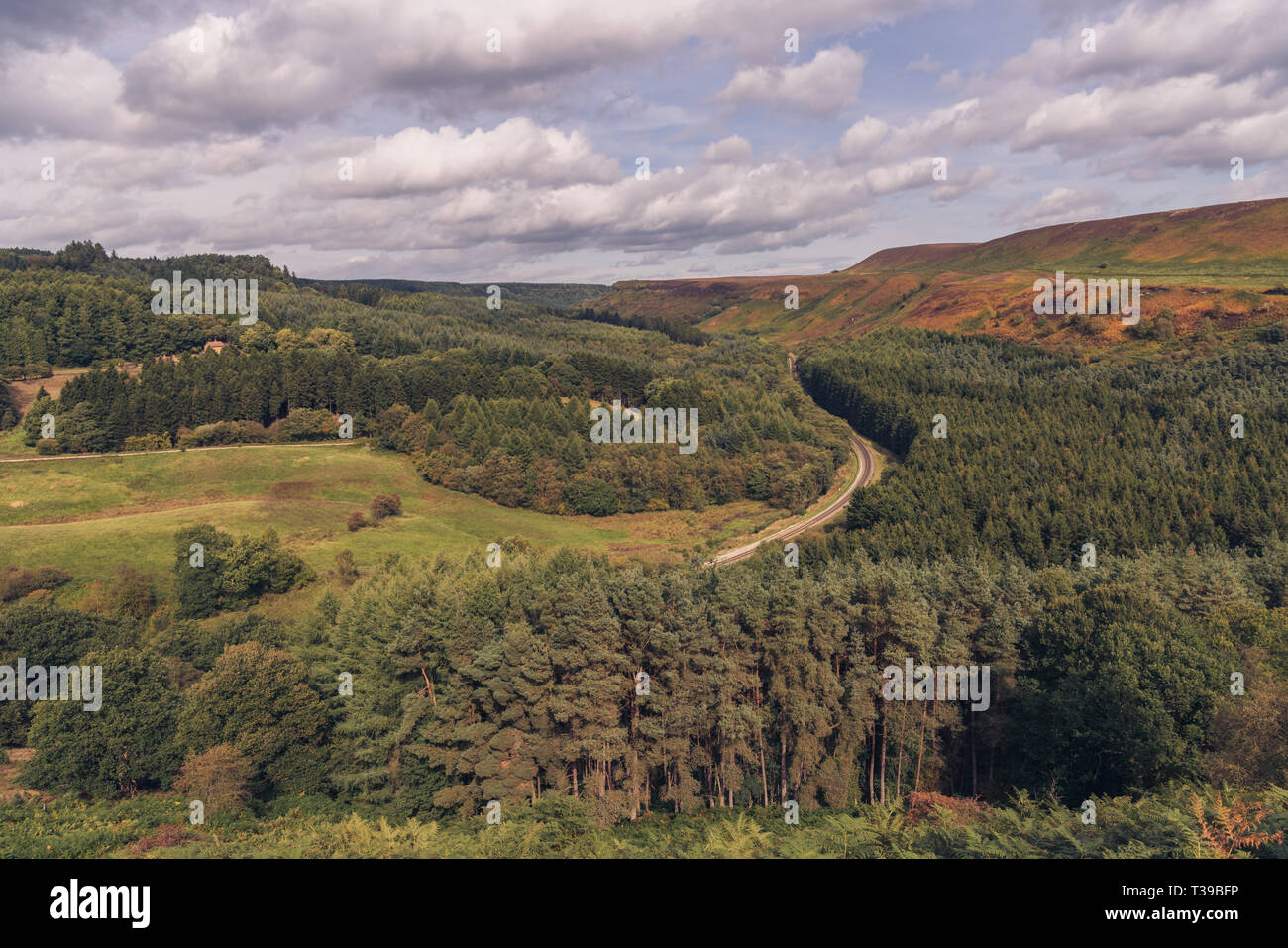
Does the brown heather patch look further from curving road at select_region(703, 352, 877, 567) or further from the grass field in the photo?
the grass field

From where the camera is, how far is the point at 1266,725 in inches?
1422

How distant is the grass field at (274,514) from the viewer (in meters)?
90.9

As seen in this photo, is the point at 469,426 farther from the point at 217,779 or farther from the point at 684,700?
the point at 684,700

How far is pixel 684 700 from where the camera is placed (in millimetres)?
47812

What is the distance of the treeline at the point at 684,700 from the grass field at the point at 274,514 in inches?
1529

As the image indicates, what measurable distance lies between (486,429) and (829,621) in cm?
10926

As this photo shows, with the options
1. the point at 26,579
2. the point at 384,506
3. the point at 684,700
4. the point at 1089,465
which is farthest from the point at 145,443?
the point at 1089,465

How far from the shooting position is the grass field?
90875mm

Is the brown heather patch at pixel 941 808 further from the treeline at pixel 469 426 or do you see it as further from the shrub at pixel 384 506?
the shrub at pixel 384 506

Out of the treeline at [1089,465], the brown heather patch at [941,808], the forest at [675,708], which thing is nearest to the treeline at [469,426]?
the treeline at [1089,465]

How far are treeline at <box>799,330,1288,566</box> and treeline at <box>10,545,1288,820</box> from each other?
36743mm

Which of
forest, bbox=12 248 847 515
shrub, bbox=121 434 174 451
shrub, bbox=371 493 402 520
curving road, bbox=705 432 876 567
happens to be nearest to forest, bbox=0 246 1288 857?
curving road, bbox=705 432 876 567

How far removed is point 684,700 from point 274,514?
85.6 m
